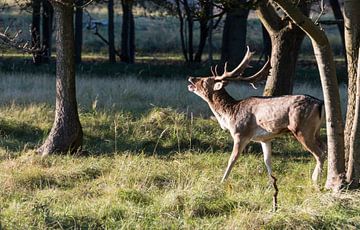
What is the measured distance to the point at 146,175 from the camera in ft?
33.3

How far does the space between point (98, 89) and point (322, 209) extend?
1104 cm

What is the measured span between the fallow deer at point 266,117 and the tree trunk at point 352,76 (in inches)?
30.0

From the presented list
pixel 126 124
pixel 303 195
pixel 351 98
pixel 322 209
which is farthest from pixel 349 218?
pixel 126 124

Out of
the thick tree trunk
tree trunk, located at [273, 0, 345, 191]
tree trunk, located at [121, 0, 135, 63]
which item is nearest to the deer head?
tree trunk, located at [273, 0, 345, 191]

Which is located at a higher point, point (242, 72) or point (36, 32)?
point (36, 32)

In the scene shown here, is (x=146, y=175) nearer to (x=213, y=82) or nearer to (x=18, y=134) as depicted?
(x=213, y=82)

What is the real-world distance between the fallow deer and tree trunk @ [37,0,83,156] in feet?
7.26

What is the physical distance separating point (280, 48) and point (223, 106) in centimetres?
328

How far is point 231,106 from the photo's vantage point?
10.9 metres

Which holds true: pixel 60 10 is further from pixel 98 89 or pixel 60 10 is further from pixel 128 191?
pixel 98 89

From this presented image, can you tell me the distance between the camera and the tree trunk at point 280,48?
45.3ft

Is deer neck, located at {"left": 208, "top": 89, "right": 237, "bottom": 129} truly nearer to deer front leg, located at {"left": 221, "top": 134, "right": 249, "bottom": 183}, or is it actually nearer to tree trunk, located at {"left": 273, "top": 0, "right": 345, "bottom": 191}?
deer front leg, located at {"left": 221, "top": 134, "right": 249, "bottom": 183}

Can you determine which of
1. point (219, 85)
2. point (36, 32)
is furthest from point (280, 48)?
point (36, 32)

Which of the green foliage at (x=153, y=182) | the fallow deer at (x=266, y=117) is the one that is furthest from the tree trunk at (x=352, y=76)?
the fallow deer at (x=266, y=117)
